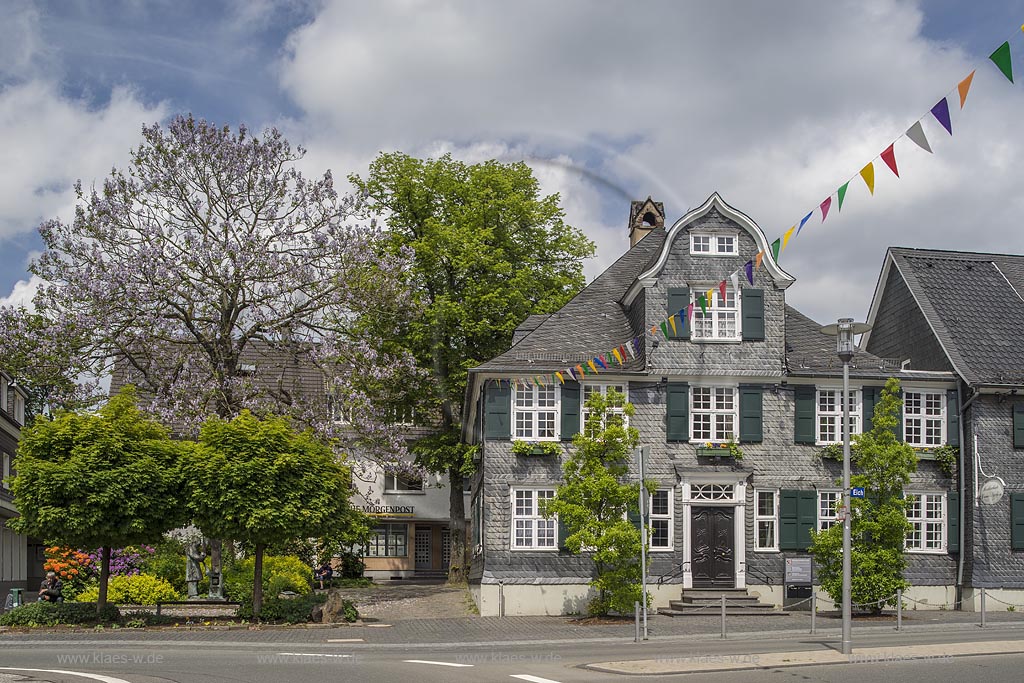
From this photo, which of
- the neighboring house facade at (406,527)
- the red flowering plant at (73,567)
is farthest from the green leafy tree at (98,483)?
the neighboring house facade at (406,527)

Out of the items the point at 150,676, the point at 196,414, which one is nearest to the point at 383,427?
the point at 196,414

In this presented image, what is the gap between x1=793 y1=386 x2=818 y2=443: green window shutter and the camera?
3177cm

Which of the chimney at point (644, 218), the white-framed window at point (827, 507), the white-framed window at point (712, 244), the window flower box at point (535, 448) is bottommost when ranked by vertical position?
the white-framed window at point (827, 507)

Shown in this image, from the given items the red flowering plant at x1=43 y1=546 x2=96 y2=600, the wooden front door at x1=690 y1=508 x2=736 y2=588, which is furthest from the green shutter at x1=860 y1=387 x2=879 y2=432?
the red flowering plant at x1=43 y1=546 x2=96 y2=600

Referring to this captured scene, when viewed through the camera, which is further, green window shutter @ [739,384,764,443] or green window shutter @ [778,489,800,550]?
green window shutter @ [739,384,764,443]

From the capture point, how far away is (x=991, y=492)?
31.4m

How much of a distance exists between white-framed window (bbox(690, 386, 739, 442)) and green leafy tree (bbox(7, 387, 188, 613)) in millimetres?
13592

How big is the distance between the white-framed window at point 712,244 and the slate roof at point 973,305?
661 centimetres

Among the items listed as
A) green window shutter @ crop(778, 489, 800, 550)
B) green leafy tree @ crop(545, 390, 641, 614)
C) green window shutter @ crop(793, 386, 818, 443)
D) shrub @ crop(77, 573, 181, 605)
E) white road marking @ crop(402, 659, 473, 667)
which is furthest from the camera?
green window shutter @ crop(793, 386, 818, 443)

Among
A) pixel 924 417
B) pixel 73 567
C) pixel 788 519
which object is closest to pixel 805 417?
pixel 788 519

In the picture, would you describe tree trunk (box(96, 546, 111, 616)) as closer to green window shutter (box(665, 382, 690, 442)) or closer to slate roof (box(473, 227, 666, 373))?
slate roof (box(473, 227, 666, 373))

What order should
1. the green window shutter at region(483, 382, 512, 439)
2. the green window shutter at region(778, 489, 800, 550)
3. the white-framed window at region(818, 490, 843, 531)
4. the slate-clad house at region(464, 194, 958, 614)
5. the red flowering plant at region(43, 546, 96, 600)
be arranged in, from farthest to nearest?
the red flowering plant at region(43, 546, 96, 600)
the white-framed window at region(818, 490, 843, 531)
the green window shutter at region(778, 489, 800, 550)
the green window shutter at region(483, 382, 512, 439)
the slate-clad house at region(464, 194, 958, 614)

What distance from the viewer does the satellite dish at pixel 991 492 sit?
3131 cm

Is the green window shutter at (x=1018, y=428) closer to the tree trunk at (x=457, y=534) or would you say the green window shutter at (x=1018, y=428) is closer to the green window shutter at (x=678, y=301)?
the green window shutter at (x=678, y=301)
